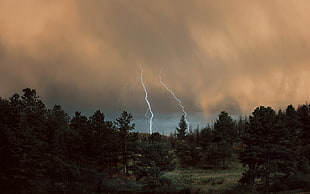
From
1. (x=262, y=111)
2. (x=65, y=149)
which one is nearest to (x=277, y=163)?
(x=262, y=111)

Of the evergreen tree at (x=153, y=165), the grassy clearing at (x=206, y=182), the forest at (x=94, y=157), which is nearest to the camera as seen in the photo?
the forest at (x=94, y=157)

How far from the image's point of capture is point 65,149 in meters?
46.4

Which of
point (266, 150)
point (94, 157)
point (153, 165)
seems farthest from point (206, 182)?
point (94, 157)

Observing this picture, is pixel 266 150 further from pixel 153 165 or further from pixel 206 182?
pixel 206 182

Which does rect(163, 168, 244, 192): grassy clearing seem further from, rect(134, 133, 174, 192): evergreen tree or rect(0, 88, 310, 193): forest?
rect(134, 133, 174, 192): evergreen tree

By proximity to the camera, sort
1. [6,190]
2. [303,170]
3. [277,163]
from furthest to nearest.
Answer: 1. [303,170]
2. [277,163]
3. [6,190]

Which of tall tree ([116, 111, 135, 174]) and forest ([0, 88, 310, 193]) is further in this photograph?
tall tree ([116, 111, 135, 174])

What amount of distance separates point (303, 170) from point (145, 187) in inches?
992

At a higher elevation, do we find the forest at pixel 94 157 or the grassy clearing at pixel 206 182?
the forest at pixel 94 157

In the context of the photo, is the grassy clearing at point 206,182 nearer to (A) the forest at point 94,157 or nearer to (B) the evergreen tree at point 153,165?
(A) the forest at point 94,157

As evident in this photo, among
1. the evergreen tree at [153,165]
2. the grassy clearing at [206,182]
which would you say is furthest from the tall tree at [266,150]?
the evergreen tree at [153,165]

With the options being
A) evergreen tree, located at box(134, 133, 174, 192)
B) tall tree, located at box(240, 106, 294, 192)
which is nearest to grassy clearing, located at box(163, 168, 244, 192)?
evergreen tree, located at box(134, 133, 174, 192)

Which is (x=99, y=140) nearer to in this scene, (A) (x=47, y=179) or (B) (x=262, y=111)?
(A) (x=47, y=179)

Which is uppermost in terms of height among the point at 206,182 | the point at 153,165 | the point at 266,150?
the point at 266,150
